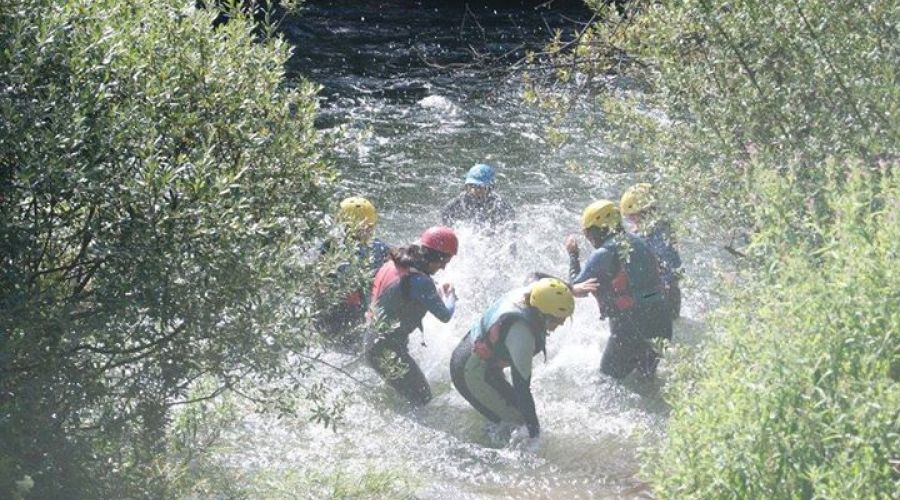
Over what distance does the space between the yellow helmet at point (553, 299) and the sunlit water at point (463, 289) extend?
933 millimetres

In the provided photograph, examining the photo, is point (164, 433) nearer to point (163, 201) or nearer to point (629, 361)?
point (163, 201)

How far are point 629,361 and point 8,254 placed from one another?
5.93 m

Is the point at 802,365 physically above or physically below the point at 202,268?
below

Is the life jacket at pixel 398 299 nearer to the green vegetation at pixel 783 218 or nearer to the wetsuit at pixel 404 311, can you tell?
the wetsuit at pixel 404 311

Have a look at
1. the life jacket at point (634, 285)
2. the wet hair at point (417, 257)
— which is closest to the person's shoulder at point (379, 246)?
the wet hair at point (417, 257)

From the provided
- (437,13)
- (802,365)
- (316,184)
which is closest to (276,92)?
(316,184)

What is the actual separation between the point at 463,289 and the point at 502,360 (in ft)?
8.97

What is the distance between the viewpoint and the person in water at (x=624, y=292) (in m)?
9.72

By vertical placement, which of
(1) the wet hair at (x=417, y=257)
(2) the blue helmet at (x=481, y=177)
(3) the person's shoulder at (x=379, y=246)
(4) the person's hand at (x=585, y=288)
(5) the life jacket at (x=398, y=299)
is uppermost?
(2) the blue helmet at (x=481, y=177)

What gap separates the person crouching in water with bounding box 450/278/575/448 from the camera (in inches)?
344

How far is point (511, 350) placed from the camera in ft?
28.9

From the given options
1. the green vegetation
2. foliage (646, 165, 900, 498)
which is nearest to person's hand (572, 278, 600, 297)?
the green vegetation

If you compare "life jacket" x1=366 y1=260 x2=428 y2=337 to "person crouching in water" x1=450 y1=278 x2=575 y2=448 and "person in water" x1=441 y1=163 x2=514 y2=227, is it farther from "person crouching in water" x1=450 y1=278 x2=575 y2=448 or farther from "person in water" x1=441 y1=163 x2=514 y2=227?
"person in water" x1=441 y1=163 x2=514 y2=227

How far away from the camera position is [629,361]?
1005 cm
